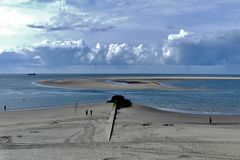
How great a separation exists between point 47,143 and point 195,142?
9.08 m

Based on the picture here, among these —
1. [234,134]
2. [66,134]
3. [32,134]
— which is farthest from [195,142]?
[32,134]

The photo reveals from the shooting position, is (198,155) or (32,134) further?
(32,134)

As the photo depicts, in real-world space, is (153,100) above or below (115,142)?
below

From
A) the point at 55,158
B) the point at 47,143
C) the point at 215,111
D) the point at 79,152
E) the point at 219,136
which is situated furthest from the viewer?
the point at 215,111

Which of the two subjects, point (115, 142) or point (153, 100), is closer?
point (115, 142)

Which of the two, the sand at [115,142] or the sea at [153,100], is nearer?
the sand at [115,142]

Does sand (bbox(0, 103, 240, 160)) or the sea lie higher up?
sand (bbox(0, 103, 240, 160))

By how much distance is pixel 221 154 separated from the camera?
1994 centimetres

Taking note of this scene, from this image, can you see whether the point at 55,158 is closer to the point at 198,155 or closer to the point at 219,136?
the point at 198,155

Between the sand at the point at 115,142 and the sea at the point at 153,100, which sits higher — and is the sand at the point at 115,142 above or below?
above

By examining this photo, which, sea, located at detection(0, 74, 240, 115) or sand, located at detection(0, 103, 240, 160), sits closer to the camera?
sand, located at detection(0, 103, 240, 160)

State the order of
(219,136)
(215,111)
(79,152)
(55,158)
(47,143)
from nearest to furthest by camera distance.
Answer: (55,158)
(79,152)
(47,143)
(219,136)
(215,111)

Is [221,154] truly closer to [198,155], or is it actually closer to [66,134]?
[198,155]

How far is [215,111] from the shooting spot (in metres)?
47.3
